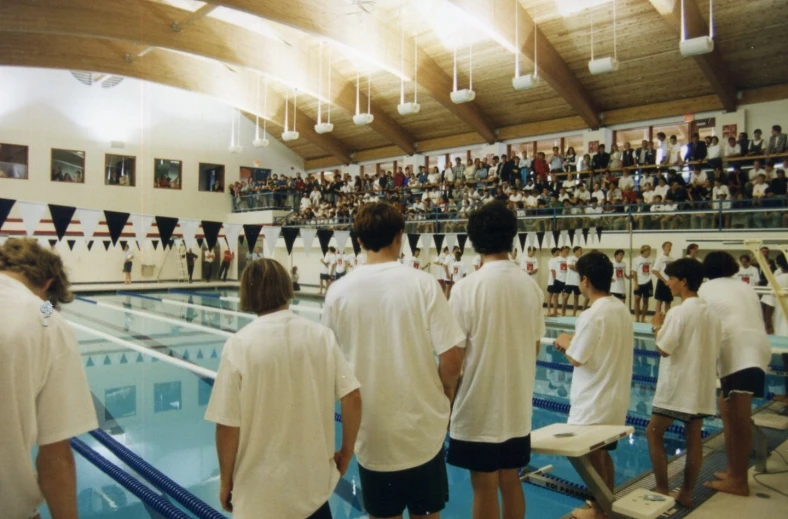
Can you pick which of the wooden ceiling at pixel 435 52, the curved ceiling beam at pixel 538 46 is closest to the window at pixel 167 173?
the wooden ceiling at pixel 435 52

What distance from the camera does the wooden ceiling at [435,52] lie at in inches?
481

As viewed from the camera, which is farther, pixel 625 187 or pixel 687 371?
pixel 625 187

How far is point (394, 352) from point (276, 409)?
18.7 inches

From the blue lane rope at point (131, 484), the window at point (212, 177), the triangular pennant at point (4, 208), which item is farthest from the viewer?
the window at point (212, 177)

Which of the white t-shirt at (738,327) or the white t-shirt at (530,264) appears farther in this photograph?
the white t-shirt at (530,264)

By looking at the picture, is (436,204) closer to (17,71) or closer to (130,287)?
(130,287)

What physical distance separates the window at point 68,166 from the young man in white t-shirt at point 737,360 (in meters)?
22.5

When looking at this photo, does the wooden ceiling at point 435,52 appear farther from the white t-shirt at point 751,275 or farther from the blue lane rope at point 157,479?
the blue lane rope at point 157,479

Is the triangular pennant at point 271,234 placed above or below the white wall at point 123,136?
below

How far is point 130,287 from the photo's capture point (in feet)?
65.6

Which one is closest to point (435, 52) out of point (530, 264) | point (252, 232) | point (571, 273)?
point (530, 264)

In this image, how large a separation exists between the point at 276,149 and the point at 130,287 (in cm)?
926

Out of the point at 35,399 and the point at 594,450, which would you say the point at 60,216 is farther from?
the point at 594,450

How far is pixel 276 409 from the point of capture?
1.76 metres
